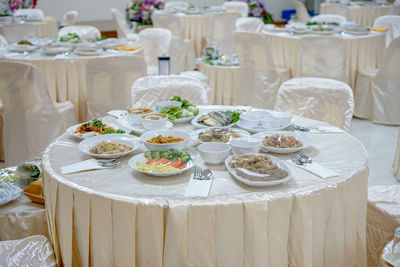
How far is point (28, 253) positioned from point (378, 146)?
3.83 meters

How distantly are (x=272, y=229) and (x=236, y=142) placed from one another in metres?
0.44

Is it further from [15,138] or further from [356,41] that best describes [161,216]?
[356,41]

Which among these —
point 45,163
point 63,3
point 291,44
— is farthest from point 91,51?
point 63,3

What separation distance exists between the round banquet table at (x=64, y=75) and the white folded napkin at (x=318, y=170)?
10.0ft

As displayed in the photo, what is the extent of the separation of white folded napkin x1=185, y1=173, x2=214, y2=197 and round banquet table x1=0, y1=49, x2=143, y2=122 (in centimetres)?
300

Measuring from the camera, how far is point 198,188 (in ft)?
5.42

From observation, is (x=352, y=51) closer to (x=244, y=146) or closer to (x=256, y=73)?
(x=256, y=73)

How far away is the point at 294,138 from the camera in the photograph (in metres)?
2.07

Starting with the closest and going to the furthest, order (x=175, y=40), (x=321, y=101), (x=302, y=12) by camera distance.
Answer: (x=321, y=101), (x=175, y=40), (x=302, y=12)

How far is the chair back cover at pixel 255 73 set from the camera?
16.4 feet

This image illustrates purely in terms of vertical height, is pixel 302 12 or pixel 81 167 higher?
pixel 302 12

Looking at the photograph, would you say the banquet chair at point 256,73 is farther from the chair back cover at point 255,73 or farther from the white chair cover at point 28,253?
the white chair cover at point 28,253

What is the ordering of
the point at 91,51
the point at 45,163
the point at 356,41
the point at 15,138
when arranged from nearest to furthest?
the point at 45,163, the point at 15,138, the point at 91,51, the point at 356,41

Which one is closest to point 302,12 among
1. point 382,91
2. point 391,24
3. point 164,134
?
point 391,24
